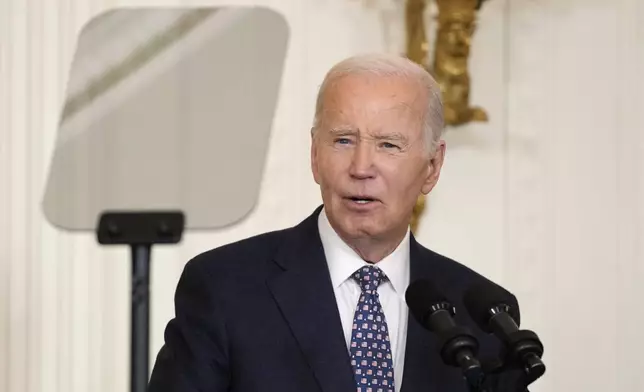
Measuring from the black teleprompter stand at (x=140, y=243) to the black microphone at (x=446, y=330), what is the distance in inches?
12.3

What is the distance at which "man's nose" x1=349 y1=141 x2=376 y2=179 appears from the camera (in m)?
1.54

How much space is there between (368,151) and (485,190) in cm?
100

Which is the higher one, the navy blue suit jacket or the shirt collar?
the shirt collar

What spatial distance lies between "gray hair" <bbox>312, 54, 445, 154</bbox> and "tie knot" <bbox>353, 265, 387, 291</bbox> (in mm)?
220

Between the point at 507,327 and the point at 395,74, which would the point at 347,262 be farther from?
the point at 507,327

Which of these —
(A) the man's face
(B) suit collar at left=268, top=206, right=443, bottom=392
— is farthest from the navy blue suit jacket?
(A) the man's face

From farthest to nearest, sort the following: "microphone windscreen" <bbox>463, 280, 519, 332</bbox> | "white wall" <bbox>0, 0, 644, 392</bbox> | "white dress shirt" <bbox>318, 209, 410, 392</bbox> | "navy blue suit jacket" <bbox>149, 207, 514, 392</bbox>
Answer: "white wall" <bbox>0, 0, 644, 392</bbox>, "white dress shirt" <bbox>318, 209, 410, 392</bbox>, "navy blue suit jacket" <bbox>149, 207, 514, 392</bbox>, "microphone windscreen" <bbox>463, 280, 519, 332</bbox>

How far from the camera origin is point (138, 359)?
113 centimetres

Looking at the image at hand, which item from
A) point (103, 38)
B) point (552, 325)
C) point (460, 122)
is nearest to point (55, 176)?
point (103, 38)

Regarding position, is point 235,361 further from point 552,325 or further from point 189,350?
point 552,325

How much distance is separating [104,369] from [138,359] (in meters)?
1.35

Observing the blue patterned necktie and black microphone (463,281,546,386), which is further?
the blue patterned necktie

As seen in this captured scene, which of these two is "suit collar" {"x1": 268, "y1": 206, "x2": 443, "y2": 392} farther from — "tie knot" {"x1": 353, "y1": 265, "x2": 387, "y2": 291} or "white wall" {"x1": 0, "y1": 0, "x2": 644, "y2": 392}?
"white wall" {"x1": 0, "y1": 0, "x2": 644, "y2": 392}

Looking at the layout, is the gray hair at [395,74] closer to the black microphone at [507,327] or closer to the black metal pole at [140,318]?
Result: the black microphone at [507,327]
